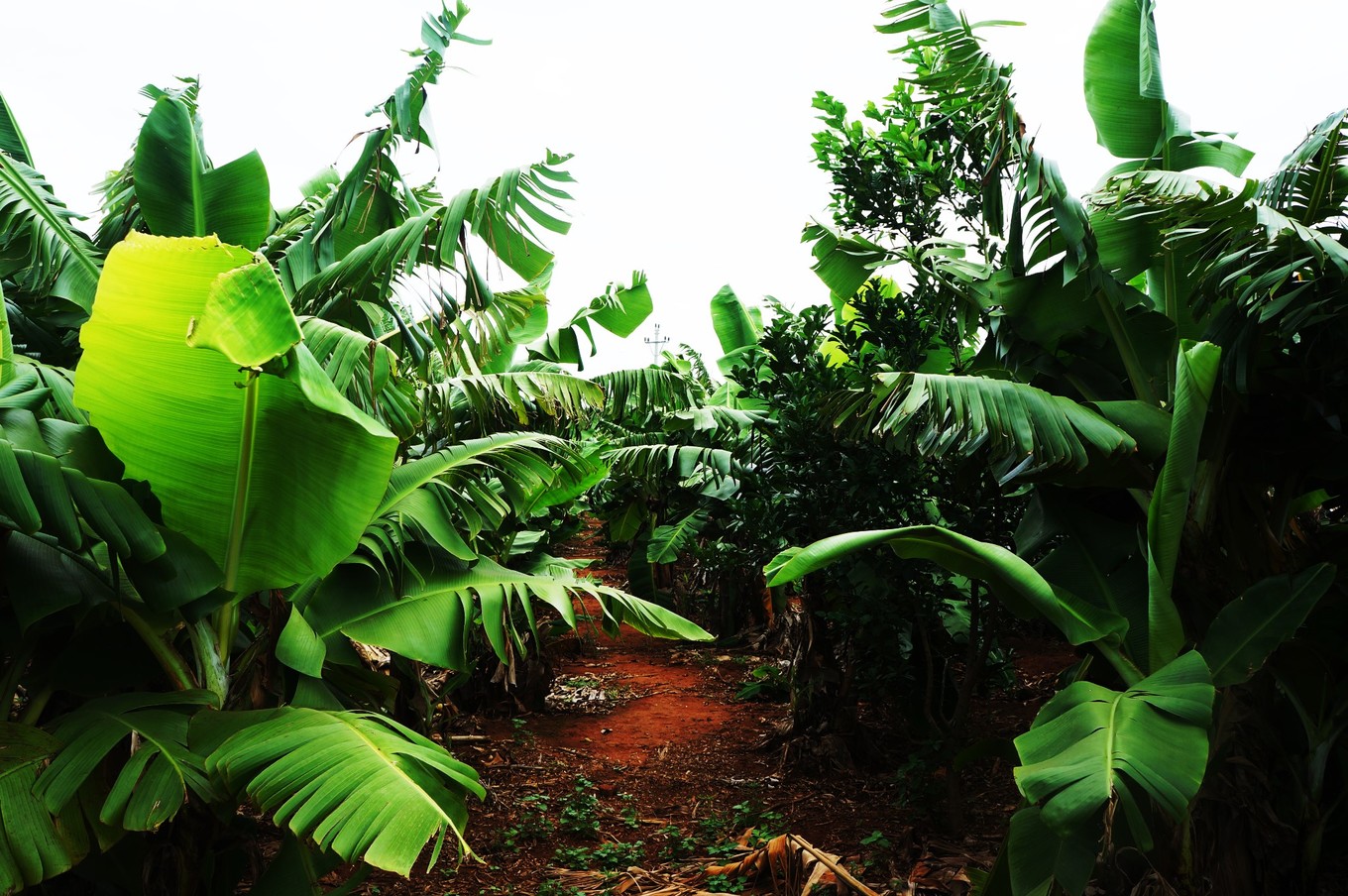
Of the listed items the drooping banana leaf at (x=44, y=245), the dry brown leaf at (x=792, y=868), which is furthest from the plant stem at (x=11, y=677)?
the dry brown leaf at (x=792, y=868)

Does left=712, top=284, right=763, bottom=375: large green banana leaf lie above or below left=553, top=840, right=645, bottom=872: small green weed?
above

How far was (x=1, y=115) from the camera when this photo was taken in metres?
5.38

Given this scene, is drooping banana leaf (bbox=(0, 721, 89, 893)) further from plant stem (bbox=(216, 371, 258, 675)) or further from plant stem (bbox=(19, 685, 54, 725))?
plant stem (bbox=(216, 371, 258, 675))

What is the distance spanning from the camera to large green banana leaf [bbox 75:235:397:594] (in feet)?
10.2

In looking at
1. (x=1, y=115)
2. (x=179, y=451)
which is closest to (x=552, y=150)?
(x=179, y=451)

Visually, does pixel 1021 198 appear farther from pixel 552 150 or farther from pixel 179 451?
pixel 179 451

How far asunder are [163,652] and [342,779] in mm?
1351

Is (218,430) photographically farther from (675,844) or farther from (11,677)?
(675,844)

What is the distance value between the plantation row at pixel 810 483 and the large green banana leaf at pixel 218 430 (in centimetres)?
1

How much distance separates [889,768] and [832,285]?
3.50 m

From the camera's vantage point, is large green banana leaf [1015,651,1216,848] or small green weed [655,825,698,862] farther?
small green weed [655,825,698,862]

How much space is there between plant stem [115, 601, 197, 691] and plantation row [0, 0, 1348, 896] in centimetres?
2

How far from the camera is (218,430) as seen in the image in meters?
3.35

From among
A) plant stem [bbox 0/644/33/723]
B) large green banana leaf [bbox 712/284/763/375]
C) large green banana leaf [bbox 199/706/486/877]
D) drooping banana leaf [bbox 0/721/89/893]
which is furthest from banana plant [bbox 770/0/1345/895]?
large green banana leaf [bbox 712/284/763/375]
